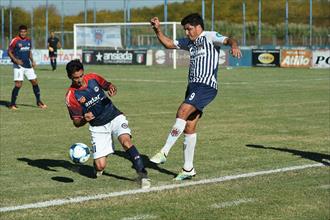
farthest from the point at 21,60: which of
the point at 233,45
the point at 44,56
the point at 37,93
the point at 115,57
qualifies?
the point at 44,56

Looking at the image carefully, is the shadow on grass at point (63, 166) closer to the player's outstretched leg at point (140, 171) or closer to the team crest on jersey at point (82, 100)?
the player's outstretched leg at point (140, 171)

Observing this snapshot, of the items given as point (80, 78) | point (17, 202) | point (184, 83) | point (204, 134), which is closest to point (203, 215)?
point (17, 202)

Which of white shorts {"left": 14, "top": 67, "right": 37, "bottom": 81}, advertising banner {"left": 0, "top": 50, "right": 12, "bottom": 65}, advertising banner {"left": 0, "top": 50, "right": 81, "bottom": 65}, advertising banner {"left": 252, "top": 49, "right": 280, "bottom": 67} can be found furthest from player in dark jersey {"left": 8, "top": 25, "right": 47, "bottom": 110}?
advertising banner {"left": 0, "top": 50, "right": 12, "bottom": 65}

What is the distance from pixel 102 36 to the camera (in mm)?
53031

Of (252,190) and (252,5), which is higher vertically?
(252,5)

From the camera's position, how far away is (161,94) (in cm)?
2491

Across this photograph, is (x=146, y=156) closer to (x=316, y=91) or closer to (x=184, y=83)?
(x=316, y=91)

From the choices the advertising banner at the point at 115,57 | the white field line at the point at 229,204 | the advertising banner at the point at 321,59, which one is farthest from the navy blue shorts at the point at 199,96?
the advertising banner at the point at 115,57

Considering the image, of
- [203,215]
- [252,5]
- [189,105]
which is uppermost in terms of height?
[252,5]

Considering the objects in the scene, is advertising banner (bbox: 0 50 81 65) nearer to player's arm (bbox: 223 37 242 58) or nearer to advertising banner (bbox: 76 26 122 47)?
advertising banner (bbox: 76 26 122 47)

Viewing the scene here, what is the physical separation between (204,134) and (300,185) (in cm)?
528

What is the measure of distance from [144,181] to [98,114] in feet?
3.56

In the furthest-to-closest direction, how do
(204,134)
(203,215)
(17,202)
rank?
(204,134) → (17,202) → (203,215)

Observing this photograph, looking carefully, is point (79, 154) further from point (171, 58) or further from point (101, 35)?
point (101, 35)
